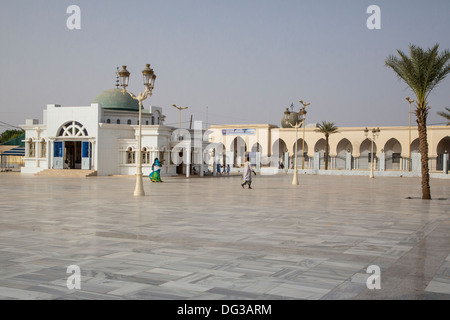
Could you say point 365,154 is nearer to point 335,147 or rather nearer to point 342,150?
point 342,150

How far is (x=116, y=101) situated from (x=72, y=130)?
6.65m

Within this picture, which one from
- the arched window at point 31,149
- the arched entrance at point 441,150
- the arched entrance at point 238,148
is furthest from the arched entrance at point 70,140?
the arched entrance at point 441,150

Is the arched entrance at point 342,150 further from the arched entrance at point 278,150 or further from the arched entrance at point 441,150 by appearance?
the arched entrance at point 441,150

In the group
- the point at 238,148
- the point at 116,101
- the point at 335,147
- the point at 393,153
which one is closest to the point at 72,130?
the point at 116,101

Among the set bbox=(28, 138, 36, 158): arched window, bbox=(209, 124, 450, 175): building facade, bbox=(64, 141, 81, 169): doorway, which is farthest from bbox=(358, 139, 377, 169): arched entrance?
bbox=(28, 138, 36, 158): arched window

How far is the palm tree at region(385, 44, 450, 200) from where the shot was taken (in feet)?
57.1

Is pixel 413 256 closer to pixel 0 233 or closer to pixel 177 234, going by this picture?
pixel 177 234

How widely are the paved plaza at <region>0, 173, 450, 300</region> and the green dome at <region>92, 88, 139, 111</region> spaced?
2914cm

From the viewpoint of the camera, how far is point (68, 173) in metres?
34.8

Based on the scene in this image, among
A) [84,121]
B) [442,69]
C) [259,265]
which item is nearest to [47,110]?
[84,121]

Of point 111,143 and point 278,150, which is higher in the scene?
point 278,150

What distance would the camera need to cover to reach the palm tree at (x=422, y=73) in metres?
17.4

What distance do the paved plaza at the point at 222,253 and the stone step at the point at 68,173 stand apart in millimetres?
21633

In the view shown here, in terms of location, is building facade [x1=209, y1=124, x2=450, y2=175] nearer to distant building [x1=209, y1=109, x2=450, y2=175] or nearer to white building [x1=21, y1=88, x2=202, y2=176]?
distant building [x1=209, y1=109, x2=450, y2=175]
